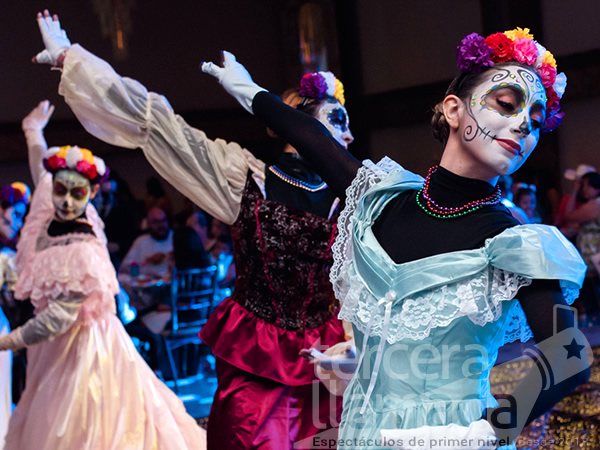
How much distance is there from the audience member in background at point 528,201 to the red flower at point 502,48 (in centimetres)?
484

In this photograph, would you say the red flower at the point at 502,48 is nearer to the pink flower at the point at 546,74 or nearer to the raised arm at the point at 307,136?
the pink flower at the point at 546,74

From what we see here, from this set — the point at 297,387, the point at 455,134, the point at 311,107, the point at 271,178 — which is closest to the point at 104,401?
the point at 297,387

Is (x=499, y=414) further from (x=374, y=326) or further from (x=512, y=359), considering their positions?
(x=512, y=359)

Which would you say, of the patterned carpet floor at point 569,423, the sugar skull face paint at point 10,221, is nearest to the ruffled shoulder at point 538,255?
the patterned carpet floor at point 569,423

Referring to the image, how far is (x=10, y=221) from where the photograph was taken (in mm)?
4570

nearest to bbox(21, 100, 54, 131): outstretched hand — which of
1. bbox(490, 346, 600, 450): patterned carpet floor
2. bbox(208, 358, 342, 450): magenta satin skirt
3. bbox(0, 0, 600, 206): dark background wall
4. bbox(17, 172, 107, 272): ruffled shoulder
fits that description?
bbox(17, 172, 107, 272): ruffled shoulder

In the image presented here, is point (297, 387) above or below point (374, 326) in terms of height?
below

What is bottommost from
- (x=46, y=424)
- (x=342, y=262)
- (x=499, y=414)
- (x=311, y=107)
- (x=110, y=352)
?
(x=46, y=424)

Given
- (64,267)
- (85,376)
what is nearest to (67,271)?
(64,267)

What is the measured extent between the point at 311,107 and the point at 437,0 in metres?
6.29

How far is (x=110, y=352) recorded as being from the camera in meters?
3.07

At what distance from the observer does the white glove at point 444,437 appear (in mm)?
1145

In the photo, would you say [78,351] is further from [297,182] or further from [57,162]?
[297,182]

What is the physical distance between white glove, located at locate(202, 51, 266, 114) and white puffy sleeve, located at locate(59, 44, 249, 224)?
547mm
